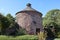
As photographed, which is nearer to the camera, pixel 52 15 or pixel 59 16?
pixel 59 16

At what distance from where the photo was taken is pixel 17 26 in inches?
1302

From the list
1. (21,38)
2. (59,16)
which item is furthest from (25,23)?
(59,16)

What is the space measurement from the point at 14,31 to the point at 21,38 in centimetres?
674

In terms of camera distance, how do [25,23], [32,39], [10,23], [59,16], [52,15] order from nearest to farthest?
[32,39]
[10,23]
[25,23]
[59,16]
[52,15]

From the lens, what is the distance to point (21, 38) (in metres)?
24.1

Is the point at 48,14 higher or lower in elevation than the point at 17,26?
higher

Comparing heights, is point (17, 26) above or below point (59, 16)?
below

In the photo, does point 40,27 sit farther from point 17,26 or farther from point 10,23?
point 10,23

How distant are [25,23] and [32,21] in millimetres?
1436

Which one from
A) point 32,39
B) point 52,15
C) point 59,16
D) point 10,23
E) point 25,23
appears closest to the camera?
point 32,39

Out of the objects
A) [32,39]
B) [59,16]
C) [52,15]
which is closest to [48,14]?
[52,15]

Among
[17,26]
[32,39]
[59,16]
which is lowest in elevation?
[32,39]

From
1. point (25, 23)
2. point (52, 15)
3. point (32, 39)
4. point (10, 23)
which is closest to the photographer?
point (32, 39)

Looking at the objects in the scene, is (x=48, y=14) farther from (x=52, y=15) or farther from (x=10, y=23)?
(x=10, y=23)
